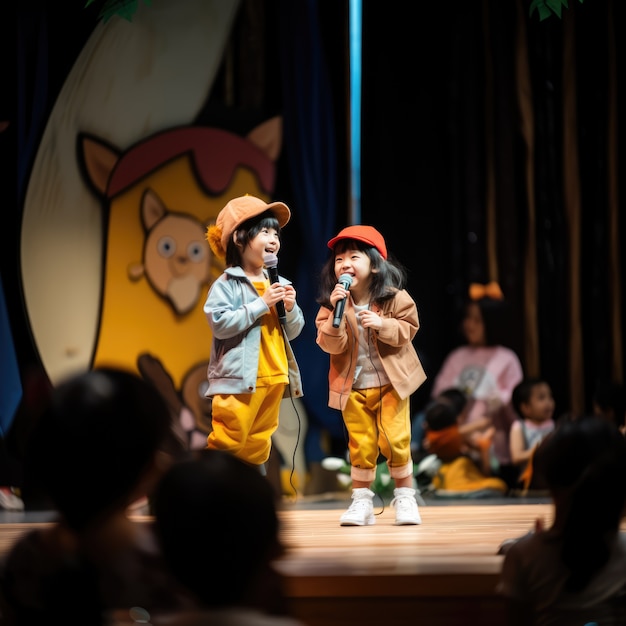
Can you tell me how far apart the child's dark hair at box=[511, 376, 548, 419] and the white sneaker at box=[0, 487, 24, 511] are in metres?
2.58

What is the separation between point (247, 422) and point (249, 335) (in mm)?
311

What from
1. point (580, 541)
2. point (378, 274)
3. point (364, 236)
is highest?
point (364, 236)

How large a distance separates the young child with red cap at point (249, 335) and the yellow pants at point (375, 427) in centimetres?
26

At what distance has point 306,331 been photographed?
18.1 feet

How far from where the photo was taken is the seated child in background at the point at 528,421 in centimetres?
505

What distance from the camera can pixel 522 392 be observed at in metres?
5.17

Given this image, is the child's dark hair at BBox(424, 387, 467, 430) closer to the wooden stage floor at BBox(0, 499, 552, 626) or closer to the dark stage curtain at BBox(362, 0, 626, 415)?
the dark stage curtain at BBox(362, 0, 626, 415)

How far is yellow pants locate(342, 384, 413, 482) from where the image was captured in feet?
11.5

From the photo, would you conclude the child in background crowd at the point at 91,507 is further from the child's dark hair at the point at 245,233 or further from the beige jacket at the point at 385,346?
the child's dark hair at the point at 245,233

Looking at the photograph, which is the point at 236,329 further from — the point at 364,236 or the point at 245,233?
the point at 364,236

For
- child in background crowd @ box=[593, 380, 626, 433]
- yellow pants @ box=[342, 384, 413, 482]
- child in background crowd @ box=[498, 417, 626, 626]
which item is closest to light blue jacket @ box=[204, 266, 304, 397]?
yellow pants @ box=[342, 384, 413, 482]

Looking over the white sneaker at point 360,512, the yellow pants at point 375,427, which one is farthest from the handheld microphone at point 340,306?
the white sneaker at point 360,512

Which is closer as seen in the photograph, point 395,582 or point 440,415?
point 395,582

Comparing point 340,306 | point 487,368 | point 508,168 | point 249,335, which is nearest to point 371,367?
point 340,306
